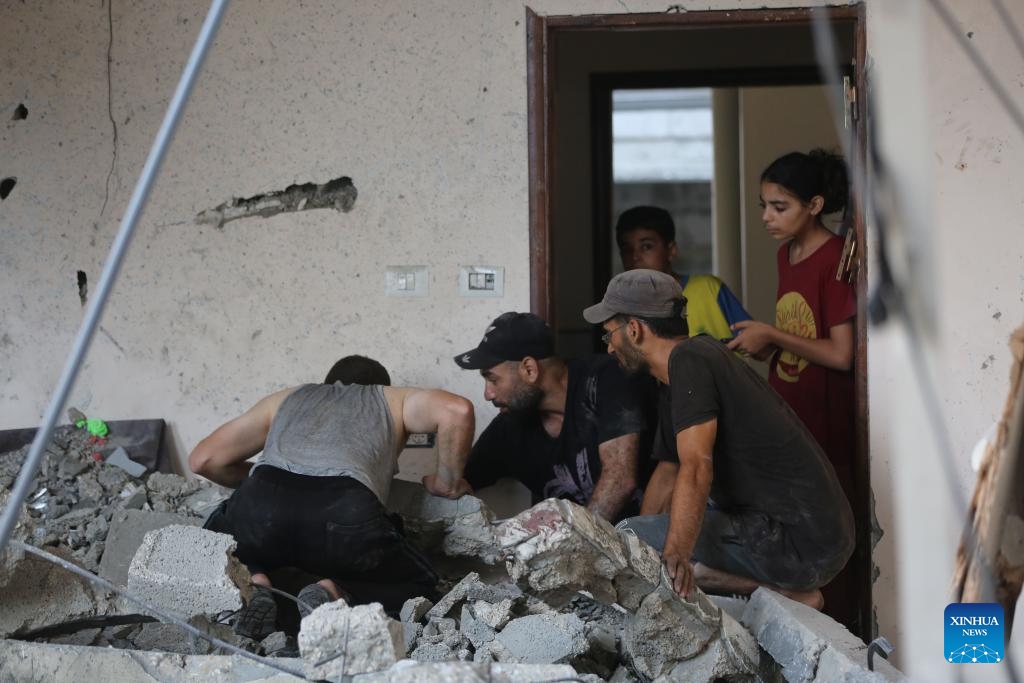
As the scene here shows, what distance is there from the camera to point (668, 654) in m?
3.06

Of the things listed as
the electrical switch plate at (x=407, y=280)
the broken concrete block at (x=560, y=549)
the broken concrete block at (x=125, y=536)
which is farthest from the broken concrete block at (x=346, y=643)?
the electrical switch plate at (x=407, y=280)

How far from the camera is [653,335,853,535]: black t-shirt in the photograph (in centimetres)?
317

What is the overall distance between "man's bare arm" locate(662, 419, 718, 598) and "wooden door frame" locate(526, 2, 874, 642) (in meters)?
1.12

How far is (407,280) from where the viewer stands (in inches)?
167

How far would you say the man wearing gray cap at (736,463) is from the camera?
10.5 ft

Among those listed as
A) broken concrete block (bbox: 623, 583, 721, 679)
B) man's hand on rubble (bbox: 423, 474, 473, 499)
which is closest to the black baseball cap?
man's hand on rubble (bbox: 423, 474, 473, 499)

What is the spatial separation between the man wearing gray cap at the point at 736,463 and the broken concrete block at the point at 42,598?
59.7 inches

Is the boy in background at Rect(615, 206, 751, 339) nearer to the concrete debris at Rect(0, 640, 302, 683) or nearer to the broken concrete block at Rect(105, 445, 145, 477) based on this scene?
the broken concrete block at Rect(105, 445, 145, 477)

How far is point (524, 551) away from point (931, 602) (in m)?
1.65

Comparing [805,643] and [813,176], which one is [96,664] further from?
[813,176]

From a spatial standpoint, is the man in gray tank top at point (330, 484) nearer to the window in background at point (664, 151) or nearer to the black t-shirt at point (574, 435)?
the black t-shirt at point (574, 435)

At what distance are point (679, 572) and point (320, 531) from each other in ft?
3.36

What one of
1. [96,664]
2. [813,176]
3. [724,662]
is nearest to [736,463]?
[724,662]

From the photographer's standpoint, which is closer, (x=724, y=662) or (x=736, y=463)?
(x=724, y=662)
